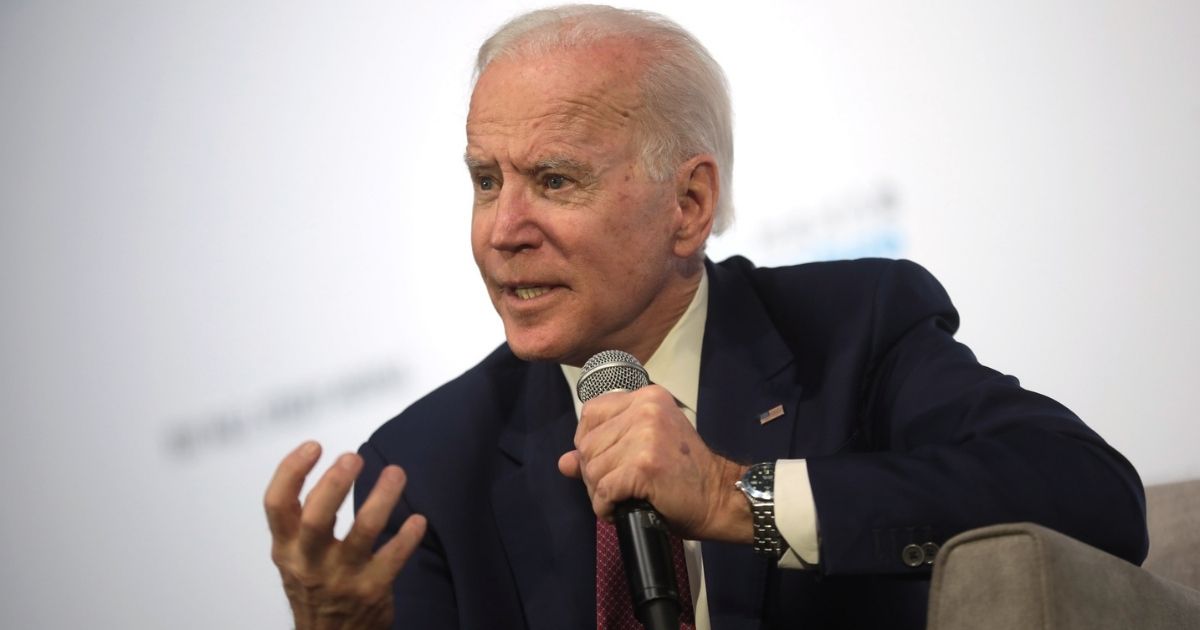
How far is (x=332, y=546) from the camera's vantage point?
1761 millimetres

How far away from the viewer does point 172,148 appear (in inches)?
138

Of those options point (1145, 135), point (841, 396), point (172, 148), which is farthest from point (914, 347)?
point (172, 148)

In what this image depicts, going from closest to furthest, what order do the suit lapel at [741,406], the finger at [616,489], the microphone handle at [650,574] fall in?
the microphone handle at [650,574], the finger at [616,489], the suit lapel at [741,406]

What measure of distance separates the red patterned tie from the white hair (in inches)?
27.4

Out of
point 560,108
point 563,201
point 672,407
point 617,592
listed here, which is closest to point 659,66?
point 560,108

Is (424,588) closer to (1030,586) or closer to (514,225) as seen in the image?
(514,225)

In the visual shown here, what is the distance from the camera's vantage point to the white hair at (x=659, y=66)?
7.47 feet

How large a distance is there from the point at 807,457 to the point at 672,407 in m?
0.35

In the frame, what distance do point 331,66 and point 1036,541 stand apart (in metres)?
2.58

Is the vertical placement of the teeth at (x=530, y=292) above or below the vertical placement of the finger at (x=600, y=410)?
above

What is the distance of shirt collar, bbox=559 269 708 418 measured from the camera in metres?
2.33

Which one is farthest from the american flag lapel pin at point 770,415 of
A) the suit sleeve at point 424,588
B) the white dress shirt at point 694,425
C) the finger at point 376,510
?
the finger at point 376,510

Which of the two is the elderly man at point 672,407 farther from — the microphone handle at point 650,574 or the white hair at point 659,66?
the microphone handle at point 650,574

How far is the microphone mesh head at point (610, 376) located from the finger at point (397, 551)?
309mm
